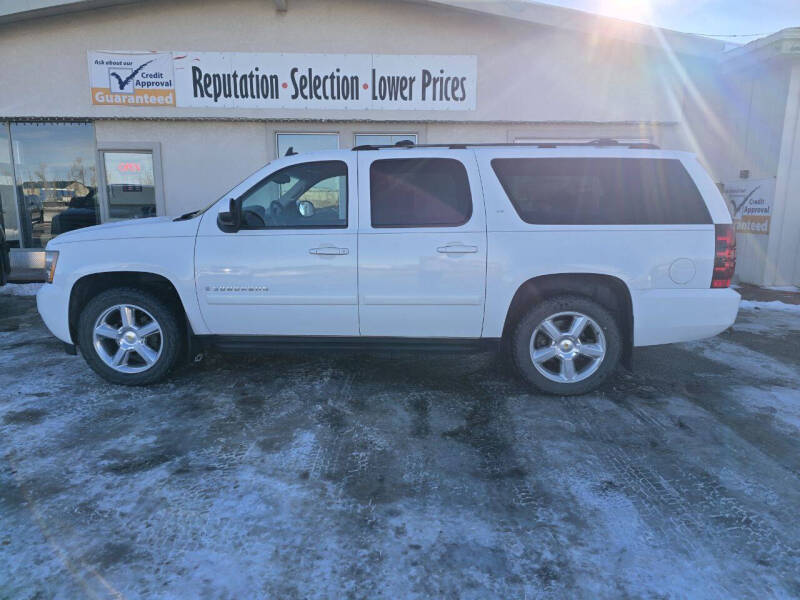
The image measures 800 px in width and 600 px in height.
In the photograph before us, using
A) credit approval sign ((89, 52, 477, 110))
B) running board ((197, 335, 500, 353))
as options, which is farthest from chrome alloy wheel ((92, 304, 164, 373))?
credit approval sign ((89, 52, 477, 110))

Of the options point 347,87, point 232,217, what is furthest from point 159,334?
point 347,87

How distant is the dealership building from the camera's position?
350 inches

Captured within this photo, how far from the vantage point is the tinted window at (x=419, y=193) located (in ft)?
13.6

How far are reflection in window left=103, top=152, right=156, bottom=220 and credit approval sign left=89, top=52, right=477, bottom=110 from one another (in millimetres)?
942

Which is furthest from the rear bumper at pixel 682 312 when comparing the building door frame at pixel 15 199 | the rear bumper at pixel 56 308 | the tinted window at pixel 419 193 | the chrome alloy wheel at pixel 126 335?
the building door frame at pixel 15 199

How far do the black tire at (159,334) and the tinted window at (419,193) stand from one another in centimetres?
191

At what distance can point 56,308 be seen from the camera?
437 centimetres

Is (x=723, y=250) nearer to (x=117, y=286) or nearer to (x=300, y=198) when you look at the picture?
(x=300, y=198)

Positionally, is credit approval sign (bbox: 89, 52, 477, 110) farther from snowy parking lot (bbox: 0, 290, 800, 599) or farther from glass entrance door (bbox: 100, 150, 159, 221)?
snowy parking lot (bbox: 0, 290, 800, 599)

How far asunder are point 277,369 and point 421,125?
5904 mm

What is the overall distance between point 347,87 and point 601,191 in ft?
20.3

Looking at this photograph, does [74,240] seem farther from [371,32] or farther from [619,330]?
[371,32]

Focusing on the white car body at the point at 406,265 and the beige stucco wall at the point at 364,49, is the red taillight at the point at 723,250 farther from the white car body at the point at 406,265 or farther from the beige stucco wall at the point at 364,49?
the beige stucco wall at the point at 364,49

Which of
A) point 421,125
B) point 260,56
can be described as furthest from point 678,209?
point 260,56
